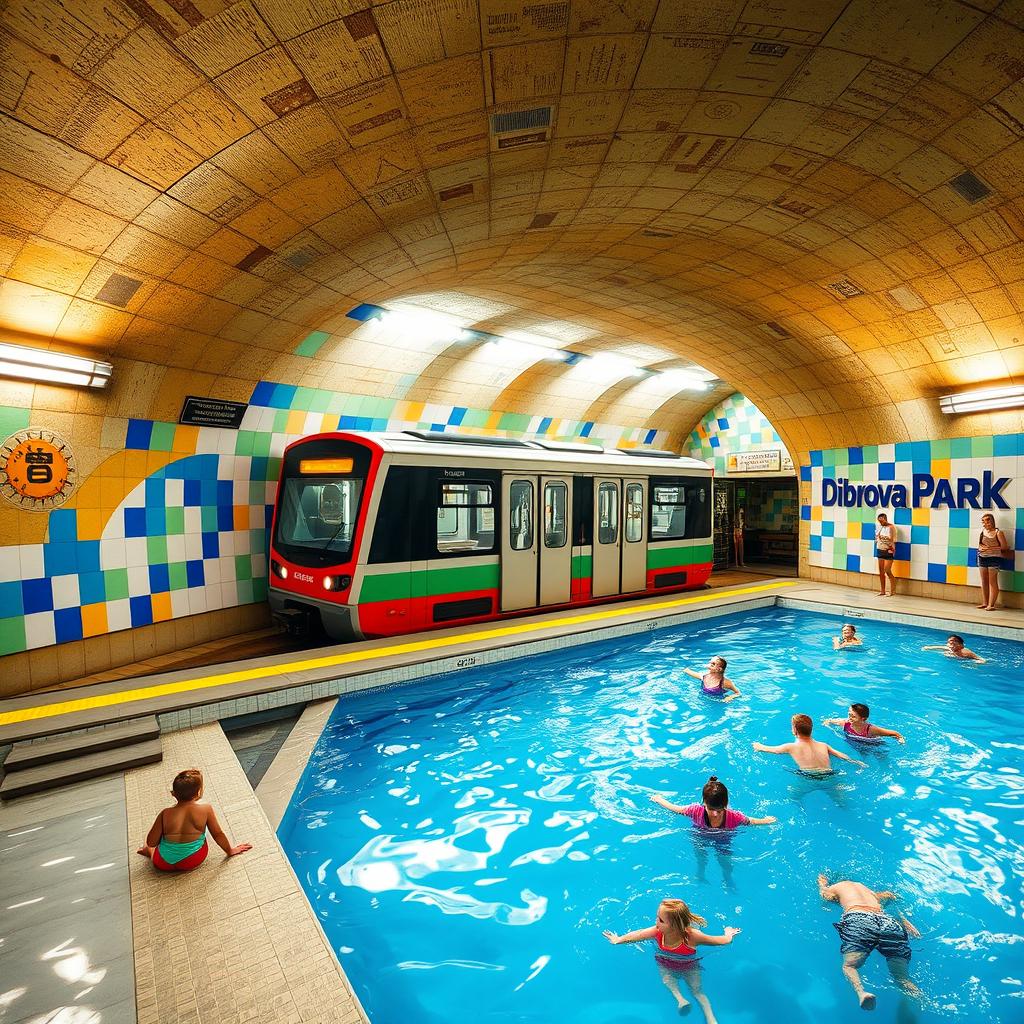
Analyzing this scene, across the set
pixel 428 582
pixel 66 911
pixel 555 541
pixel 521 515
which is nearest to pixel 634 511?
pixel 555 541

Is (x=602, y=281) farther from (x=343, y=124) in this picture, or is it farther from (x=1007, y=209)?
(x=343, y=124)

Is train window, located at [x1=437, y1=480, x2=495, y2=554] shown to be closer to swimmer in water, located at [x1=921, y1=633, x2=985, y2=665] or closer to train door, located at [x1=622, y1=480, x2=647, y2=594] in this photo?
train door, located at [x1=622, y1=480, x2=647, y2=594]

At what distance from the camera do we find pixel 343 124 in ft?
14.0

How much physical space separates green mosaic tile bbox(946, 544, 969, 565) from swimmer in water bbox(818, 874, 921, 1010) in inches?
363

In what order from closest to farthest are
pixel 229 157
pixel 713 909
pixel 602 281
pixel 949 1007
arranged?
pixel 949 1007, pixel 713 909, pixel 229 157, pixel 602 281

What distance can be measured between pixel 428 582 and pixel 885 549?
8689mm

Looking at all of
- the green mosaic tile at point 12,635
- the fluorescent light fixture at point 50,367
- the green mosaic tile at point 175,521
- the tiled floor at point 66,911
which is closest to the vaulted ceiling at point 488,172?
the fluorescent light fixture at point 50,367

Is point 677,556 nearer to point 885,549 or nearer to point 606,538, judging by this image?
point 606,538

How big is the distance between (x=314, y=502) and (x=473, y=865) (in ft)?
17.5

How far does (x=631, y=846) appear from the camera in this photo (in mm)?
3701

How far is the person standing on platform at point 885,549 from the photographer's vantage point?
1077 centimetres

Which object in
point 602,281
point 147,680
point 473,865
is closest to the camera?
point 473,865

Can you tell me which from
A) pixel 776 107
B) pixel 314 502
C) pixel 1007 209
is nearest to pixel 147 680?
pixel 314 502

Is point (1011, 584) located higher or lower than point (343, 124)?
lower
